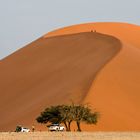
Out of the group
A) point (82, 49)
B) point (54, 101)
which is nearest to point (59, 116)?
point (54, 101)

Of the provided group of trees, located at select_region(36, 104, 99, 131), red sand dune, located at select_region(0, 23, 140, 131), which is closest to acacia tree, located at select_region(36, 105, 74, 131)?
group of trees, located at select_region(36, 104, 99, 131)

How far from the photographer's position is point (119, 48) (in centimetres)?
8262

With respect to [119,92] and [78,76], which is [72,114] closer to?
[119,92]

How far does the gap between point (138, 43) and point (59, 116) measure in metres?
34.2

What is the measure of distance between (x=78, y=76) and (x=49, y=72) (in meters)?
6.82

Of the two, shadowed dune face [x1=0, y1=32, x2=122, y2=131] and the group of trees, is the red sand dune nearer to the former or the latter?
shadowed dune face [x1=0, y1=32, x2=122, y2=131]

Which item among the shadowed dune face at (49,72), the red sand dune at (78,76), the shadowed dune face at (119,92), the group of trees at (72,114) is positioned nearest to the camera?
the group of trees at (72,114)

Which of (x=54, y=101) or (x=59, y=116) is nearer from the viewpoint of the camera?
(x=59, y=116)

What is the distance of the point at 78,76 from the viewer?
76.1 m

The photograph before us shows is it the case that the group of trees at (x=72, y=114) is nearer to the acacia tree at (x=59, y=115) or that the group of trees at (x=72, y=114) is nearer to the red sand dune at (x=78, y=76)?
the acacia tree at (x=59, y=115)

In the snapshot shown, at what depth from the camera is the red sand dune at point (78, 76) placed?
67.8 metres

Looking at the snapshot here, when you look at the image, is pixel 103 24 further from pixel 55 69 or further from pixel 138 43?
pixel 55 69

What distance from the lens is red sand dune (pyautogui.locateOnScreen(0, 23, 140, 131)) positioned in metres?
67.8

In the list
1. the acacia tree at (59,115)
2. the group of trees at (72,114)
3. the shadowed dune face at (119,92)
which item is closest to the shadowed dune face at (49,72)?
the shadowed dune face at (119,92)
